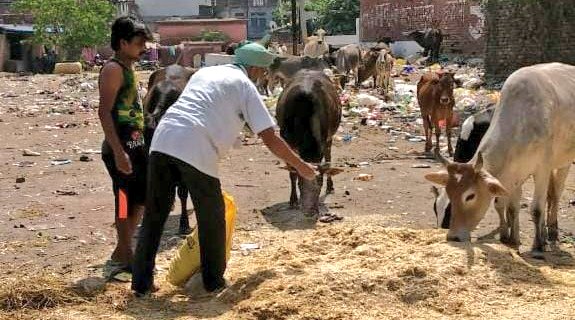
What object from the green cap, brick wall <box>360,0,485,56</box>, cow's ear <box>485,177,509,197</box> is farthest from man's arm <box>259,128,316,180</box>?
brick wall <box>360,0,485,56</box>

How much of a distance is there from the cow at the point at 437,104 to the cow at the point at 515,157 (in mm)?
5063

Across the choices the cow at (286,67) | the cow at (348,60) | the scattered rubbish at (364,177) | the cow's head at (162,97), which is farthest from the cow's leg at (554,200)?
the cow at (348,60)

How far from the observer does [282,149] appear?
4.89 metres

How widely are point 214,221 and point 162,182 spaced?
0.42 m

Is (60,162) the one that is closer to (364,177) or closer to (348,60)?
(364,177)

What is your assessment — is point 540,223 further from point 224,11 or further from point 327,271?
point 224,11

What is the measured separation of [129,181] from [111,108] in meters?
0.55

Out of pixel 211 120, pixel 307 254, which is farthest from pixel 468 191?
pixel 211 120

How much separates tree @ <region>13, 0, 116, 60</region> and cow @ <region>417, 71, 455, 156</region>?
2810 cm

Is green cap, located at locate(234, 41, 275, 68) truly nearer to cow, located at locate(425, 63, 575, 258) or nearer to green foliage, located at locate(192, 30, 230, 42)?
cow, located at locate(425, 63, 575, 258)

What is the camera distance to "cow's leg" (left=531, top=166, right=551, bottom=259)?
648 centimetres

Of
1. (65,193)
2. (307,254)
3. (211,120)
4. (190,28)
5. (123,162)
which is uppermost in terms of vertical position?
(211,120)

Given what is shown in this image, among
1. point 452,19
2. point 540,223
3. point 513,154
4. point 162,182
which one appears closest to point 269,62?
point 162,182

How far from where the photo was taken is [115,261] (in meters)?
6.16
